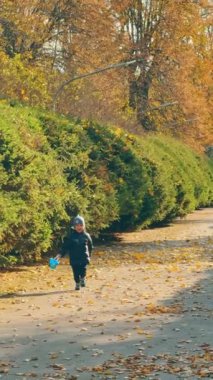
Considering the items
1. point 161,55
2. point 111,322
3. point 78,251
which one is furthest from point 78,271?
point 161,55

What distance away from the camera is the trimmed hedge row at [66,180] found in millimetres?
19016

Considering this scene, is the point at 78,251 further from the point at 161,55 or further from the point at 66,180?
the point at 161,55

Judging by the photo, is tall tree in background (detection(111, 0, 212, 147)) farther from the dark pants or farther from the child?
the dark pants

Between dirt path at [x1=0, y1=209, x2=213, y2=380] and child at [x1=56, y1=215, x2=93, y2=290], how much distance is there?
31 cm

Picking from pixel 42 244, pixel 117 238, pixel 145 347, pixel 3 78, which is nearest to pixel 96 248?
pixel 117 238

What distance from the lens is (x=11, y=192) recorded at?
61.6ft

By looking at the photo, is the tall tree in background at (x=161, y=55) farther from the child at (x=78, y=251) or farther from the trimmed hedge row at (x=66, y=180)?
the child at (x=78, y=251)

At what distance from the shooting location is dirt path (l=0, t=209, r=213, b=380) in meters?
9.41

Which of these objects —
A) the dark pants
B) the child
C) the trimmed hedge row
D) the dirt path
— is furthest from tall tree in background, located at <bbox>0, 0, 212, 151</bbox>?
the dark pants

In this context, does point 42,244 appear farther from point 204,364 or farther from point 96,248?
point 204,364

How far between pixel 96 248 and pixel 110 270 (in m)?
6.28

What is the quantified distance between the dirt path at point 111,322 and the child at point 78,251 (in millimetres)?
311

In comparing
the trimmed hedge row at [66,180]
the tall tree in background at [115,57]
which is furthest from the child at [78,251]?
the tall tree in background at [115,57]

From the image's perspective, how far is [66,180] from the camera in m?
22.8
